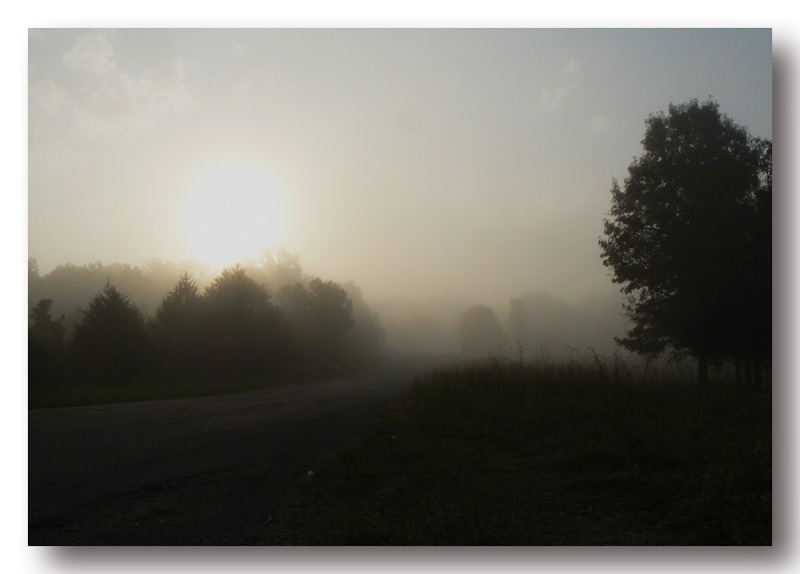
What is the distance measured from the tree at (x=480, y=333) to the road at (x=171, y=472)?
2782 mm

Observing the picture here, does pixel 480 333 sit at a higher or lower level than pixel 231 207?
lower

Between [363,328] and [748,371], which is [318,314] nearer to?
[363,328]

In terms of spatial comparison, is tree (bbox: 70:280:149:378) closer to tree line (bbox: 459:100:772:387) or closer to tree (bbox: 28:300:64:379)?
tree (bbox: 28:300:64:379)

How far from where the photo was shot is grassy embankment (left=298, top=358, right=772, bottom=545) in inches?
170

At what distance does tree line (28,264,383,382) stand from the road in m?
1.14

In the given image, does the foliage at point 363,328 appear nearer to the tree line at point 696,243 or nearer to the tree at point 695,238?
the tree line at point 696,243

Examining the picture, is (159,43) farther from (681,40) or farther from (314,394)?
(314,394)

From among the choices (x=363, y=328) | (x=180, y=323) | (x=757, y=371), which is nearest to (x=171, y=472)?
(x=363, y=328)

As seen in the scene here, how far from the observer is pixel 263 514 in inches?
178

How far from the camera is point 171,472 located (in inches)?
213

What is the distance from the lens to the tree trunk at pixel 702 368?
7.77 metres

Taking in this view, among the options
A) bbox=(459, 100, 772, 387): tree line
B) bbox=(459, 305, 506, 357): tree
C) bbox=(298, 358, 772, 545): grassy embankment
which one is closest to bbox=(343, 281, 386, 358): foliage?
bbox=(459, 305, 506, 357): tree


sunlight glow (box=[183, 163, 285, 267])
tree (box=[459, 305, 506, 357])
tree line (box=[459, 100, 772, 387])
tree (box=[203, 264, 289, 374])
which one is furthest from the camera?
tree (box=[203, 264, 289, 374])

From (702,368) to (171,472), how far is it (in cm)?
773
